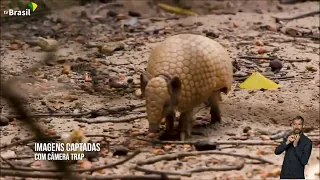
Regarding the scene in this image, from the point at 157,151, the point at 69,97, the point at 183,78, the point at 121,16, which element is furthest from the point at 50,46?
the point at 121,16

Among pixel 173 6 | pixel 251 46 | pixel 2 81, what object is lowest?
pixel 2 81

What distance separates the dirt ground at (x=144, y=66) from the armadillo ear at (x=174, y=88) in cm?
19

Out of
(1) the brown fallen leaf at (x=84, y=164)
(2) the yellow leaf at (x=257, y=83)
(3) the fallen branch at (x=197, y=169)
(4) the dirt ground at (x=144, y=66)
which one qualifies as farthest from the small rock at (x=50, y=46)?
(2) the yellow leaf at (x=257, y=83)

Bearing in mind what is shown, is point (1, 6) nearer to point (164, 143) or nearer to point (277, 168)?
point (164, 143)

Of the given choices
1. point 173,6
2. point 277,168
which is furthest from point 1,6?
point 173,6

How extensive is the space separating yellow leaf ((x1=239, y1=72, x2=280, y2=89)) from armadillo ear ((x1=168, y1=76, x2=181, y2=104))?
3.02 ft

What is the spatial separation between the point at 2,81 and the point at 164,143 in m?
1.81

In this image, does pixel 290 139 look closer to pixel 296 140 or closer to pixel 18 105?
pixel 296 140

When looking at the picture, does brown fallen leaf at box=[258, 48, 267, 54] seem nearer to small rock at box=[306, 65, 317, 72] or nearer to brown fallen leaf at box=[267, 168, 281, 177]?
small rock at box=[306, 65, 317, 72]

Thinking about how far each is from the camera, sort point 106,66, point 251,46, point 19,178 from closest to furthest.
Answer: point 19,178 → point 106,66 → point 251,46

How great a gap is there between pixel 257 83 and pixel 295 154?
1480 mm

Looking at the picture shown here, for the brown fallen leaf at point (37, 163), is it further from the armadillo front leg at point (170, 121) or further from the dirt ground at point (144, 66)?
the armadillo front leg at point (170, 121)

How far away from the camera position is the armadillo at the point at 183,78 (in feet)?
7.97

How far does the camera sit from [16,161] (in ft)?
7.20
